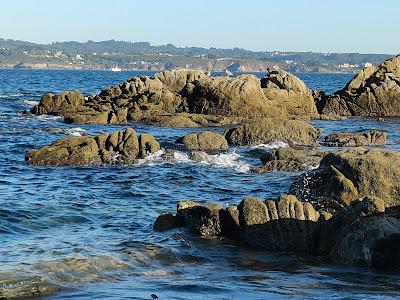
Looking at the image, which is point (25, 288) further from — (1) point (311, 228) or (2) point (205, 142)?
(2) point (205, 142)

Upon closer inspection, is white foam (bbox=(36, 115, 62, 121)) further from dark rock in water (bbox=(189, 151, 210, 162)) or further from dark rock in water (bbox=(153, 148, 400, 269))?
dark rock in water (bbox=(153, 148, 400, 269))

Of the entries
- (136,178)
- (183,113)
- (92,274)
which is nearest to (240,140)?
(136,178)

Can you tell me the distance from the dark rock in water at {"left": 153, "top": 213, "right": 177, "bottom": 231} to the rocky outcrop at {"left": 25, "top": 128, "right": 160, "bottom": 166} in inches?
409

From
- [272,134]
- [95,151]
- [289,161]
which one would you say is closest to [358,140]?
[272,134]

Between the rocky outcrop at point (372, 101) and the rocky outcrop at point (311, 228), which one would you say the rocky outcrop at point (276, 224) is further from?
the rocky outcrop at point (372, 101)

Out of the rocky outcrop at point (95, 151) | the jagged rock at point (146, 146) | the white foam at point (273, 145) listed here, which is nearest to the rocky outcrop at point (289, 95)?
the white foam at point (273, 145)

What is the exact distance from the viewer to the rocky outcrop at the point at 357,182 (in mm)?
15266

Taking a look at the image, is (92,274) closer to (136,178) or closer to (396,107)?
(136,178)

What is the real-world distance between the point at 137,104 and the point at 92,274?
35.8 metres

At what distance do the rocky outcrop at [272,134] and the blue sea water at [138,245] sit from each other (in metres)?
5.65

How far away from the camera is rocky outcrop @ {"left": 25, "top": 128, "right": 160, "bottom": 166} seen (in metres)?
25.2

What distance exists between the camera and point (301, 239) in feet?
44.0

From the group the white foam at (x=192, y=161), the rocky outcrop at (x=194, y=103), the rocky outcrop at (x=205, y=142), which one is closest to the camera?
the white foam at (x=192, y=161)

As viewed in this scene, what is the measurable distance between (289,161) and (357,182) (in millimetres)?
8246
